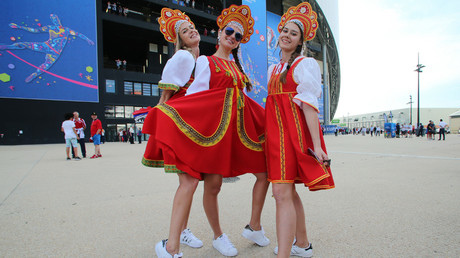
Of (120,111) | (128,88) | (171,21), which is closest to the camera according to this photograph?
(171,21)

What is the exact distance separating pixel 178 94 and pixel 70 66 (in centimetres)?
2240

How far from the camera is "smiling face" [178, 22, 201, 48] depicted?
227 cm

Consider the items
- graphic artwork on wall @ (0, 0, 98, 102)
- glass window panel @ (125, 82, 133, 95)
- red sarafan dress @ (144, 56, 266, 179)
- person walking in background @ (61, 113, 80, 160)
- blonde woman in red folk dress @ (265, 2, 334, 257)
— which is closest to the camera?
blonde woman in red folk dress @ (265, 2, 334, 257)

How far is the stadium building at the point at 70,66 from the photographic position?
18.5 meters

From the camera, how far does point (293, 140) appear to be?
1.72m

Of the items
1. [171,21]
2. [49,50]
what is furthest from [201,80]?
[49,50]

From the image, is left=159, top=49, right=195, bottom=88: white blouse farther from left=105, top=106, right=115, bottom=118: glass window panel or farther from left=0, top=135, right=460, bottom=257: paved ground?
left=105, top=106, right=115, bottom=118: glass window panel

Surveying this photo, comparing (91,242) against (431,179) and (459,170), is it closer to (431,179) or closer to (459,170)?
(431,179)

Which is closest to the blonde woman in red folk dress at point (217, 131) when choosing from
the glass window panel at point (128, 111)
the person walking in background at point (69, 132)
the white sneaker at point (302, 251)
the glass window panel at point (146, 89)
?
the white sneaker at point (302, 251)

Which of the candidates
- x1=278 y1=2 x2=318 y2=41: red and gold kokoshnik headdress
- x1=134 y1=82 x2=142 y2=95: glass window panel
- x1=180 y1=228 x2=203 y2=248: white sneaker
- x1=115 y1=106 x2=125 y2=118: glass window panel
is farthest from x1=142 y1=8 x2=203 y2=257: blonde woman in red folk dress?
x1=134 y1=82 x2=142 y2=95: glass window panel

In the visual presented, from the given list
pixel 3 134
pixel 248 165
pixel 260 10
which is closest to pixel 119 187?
pixel 248 165

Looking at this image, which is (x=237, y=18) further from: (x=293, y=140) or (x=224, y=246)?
(x=224, y=246)

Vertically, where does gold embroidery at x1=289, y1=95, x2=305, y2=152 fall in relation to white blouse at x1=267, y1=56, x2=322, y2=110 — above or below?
below

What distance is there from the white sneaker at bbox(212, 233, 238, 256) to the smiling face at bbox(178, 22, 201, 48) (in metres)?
1.71
